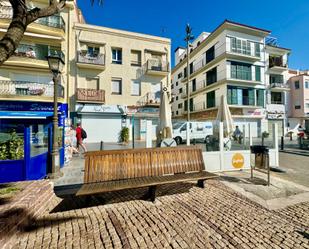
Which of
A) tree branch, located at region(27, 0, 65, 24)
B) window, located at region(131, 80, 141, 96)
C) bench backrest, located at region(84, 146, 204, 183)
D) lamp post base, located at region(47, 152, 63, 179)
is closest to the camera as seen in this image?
tree branch, located at region(27, 0, 65, 24)

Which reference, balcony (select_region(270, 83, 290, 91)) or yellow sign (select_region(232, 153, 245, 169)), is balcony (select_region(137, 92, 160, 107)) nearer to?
yellow sign (select_region(232, 153, 245, 169))

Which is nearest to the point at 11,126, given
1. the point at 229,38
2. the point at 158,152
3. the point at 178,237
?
the point at 158,152

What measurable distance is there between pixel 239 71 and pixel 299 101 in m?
13.5

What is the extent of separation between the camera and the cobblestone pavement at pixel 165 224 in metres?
2.63

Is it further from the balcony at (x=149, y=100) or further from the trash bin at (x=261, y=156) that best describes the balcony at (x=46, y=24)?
the trash bin at (x=261, y=156)

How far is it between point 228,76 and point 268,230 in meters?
24.6

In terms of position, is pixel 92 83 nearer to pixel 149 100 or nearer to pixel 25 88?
pixel 25 88

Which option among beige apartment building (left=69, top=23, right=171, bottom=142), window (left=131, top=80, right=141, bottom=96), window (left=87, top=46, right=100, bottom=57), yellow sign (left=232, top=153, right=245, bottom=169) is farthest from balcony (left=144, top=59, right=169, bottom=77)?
yellow sign (left=232, top=153, right=245, bottom=169)

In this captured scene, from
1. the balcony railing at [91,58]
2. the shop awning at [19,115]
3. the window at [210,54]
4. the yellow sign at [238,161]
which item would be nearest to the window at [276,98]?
the window at [210,54]

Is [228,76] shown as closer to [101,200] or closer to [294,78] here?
[294,78]

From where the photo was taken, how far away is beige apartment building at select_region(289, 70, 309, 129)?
29.2 metres

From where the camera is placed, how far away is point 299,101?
29.7 meters

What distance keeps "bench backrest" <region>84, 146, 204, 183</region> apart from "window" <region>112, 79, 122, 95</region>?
16.5 metres

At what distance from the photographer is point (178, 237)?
9.03 feet
